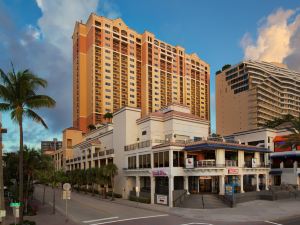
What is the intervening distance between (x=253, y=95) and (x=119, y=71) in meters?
58.4

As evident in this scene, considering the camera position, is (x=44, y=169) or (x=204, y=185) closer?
(x=44, y=169)

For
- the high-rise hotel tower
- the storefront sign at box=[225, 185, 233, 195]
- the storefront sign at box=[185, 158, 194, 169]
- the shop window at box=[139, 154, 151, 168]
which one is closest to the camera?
the storefront sign at box=[225, 185, 233, 195]

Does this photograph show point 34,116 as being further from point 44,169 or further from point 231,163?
point 231,163

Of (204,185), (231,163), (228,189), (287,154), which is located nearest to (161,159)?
(204,185)

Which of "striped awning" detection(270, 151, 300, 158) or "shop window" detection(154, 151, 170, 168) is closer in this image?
"shop window" detection(154, 151, 170, 168)

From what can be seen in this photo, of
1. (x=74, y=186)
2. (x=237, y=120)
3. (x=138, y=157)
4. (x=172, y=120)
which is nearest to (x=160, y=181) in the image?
(x=138, y=157)

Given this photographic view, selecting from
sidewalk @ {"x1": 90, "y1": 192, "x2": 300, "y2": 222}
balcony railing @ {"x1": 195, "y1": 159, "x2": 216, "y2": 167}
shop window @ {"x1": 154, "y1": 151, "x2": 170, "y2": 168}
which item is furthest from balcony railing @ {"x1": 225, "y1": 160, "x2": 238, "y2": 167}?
shop window @ {"x1": 154, "y1": 151, "x2": 170, "y2": 168}

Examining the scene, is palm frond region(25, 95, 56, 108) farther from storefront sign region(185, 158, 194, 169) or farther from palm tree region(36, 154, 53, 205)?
storefront sign region(185, 158, 194, 169)

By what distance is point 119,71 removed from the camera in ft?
452

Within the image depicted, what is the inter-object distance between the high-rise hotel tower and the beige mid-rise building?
2218 cm

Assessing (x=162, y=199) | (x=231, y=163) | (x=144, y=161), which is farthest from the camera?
(x=144, y=161)

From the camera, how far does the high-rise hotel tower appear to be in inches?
5128

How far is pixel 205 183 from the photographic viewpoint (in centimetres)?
4381

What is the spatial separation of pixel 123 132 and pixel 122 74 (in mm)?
86400
